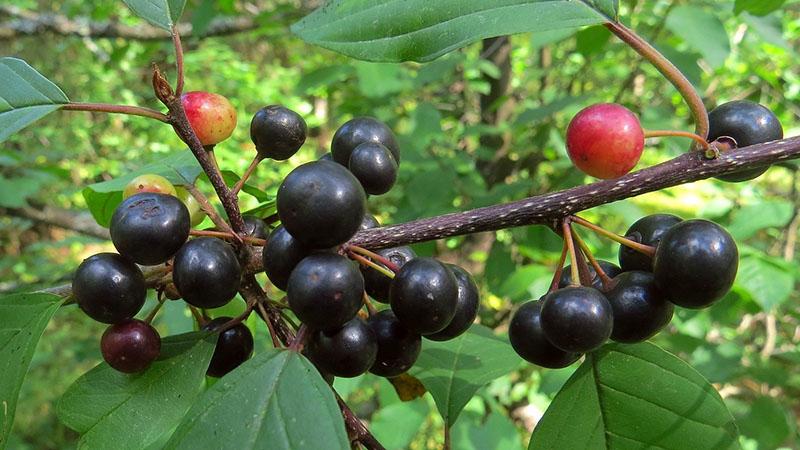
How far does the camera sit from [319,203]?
90cm

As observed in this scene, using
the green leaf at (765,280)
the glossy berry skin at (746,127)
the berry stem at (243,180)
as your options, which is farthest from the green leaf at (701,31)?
the berry stem at (243,180)

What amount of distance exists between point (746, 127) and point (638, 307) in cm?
39

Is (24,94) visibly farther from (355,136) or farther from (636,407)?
(636,407)

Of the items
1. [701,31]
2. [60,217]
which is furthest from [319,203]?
[60,217]

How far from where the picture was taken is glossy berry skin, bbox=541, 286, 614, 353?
3.17ft

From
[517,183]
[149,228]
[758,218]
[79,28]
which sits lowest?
[758,218]

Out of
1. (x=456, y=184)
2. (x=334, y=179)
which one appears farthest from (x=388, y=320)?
(x=456, y=184)

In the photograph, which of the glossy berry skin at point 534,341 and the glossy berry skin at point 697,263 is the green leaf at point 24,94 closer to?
the glossy berry skin at point 534,341

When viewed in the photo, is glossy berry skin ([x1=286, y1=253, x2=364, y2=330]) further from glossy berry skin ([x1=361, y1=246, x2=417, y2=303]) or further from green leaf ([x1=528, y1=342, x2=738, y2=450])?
green leaf ([x1=528, y1=342, x2=738, y2=450])

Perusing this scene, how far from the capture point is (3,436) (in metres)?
1.03

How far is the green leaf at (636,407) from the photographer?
1.12 m

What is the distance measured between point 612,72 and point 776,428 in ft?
10.7

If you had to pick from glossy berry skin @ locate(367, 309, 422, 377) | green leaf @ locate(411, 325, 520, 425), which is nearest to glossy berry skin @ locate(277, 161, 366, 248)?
glossy berry skin @ locate(367, 309, 422, 377)

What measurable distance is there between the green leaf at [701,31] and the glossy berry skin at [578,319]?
2334mm
